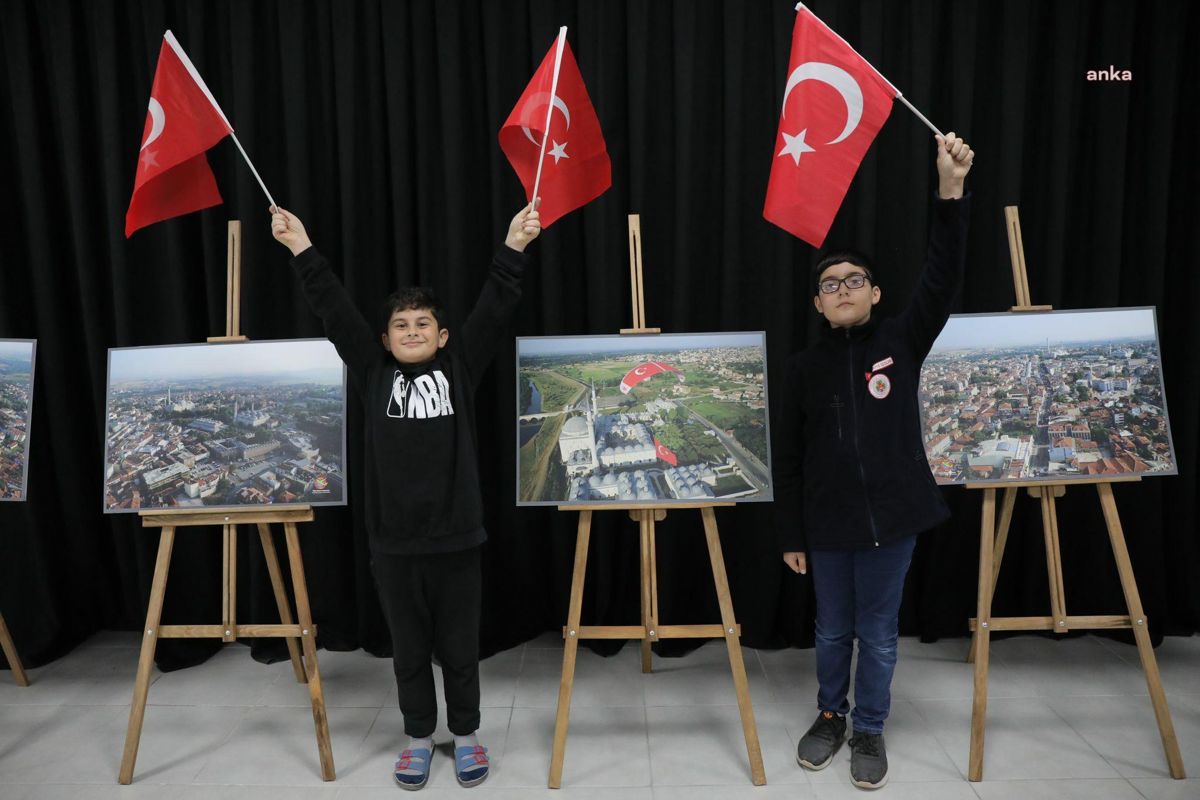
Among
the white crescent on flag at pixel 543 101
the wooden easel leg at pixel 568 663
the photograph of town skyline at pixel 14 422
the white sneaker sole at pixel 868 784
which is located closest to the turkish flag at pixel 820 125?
the white crescent on flag at pixel 543 101

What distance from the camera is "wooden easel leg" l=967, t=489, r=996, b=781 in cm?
227

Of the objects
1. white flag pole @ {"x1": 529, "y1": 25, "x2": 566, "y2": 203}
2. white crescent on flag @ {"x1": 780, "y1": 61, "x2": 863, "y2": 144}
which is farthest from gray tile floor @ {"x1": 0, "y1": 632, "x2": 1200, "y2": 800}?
white crescent on flag @ {"x1": 780, "y1": 61, "x2": 863, "y2": 144}

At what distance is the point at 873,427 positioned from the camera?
2.23m

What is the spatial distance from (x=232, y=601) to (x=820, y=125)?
240cm

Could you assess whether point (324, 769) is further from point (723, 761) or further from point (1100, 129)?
point (1100, 129)

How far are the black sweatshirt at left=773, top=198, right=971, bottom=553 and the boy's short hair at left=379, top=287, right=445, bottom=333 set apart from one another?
1137mm

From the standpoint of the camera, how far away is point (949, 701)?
272 cm

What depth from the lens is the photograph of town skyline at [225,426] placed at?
100 inches

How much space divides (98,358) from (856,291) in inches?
116

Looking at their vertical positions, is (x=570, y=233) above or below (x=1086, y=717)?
above

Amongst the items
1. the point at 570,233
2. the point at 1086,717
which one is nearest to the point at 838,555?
the point at 1086,717

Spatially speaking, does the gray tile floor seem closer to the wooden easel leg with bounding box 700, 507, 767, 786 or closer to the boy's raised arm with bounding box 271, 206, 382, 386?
the wooden easel leg with bounding box 700, 507, 767, 786

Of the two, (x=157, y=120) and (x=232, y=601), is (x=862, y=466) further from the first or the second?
(x=157, y=120)

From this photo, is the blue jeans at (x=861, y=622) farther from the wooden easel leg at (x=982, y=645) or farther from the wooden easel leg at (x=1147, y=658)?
the wooden easel leg at (x=1147, y=658)
